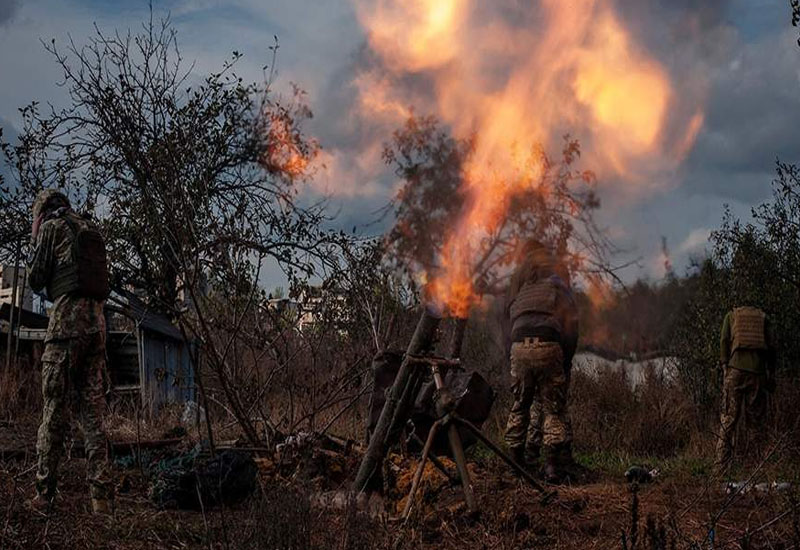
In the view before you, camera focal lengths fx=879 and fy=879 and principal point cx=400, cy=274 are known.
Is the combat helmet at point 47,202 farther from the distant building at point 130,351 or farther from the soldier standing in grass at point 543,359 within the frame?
the distant building at point 130,351

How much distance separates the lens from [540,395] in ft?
28.9

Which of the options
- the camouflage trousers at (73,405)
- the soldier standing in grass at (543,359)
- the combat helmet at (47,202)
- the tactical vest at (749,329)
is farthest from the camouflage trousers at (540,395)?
the combat helmet at (47,202)

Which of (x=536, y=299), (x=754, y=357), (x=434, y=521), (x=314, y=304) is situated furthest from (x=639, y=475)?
(x=314, y=304)

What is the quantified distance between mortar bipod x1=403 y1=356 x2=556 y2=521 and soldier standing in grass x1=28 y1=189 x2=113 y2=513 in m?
2.55

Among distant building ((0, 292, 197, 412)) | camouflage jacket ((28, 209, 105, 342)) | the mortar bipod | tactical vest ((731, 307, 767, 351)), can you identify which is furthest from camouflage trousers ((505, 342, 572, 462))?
distant building ((0, 292, 197, 412))

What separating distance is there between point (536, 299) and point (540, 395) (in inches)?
38.0

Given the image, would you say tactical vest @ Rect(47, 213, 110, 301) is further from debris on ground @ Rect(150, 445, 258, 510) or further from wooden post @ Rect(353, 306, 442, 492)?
wooden post @ Rect(353, 306, 442, 492)

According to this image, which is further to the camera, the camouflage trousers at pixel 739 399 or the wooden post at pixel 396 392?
the camouflage trousers at pixel 739 399

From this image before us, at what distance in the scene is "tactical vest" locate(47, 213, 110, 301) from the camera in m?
7.09

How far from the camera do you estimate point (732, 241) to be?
1374cm

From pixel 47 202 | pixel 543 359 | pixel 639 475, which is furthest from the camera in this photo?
pixel 639 475

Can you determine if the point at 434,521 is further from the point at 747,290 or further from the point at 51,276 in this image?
the point at 747,290

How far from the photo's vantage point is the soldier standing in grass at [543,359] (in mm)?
8562

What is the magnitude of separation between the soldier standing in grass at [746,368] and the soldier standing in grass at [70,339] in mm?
6892
